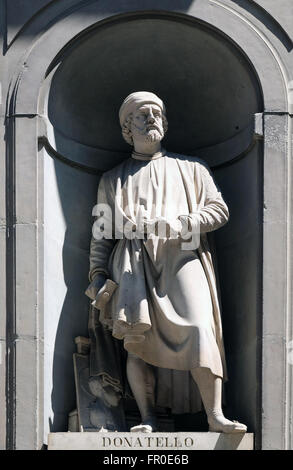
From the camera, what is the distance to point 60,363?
701 inches

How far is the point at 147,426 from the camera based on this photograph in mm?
17219

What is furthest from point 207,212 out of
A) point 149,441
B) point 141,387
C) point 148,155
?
point 149,441

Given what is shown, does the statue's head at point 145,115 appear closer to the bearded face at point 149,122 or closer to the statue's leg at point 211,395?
the bearded face at point 149,122

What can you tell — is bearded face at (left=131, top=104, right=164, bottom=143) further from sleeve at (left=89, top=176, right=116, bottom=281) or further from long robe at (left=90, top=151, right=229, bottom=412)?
sleeve at (left=89, top=176, right=116, bottom=281)

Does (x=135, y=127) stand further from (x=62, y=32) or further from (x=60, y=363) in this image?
(x=60, y=363)

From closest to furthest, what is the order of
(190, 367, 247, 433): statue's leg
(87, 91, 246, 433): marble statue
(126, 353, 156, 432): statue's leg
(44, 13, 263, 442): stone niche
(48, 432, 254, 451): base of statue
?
(48, 432, 254, 451): base of statue < (190, 367, 247, 433): statue's leg < (87, 91, 246, 433): marble statue < (126, 353, 156, 432): statue's leg < (44, 13, 263, 442): stone niche

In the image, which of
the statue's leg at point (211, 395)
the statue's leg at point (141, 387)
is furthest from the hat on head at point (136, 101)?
the statue's leg at point (211, 395)

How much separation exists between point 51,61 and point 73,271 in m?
1.87

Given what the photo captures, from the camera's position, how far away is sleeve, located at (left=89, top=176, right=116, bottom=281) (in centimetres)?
1783

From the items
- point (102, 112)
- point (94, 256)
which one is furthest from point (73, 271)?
point (102, 112)

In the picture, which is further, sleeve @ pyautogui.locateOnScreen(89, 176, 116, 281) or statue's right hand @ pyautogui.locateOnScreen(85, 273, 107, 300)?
sleeve @ pyautogui.locateOnScreen(89, 176, 116, 281)

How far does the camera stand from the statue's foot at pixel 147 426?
17125 millimetres

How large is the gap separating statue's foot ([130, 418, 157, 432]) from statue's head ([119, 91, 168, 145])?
2.53 meters

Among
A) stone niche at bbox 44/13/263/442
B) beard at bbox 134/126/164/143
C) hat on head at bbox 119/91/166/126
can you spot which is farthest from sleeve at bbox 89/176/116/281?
hat on head at bbox 119/91/166/126
